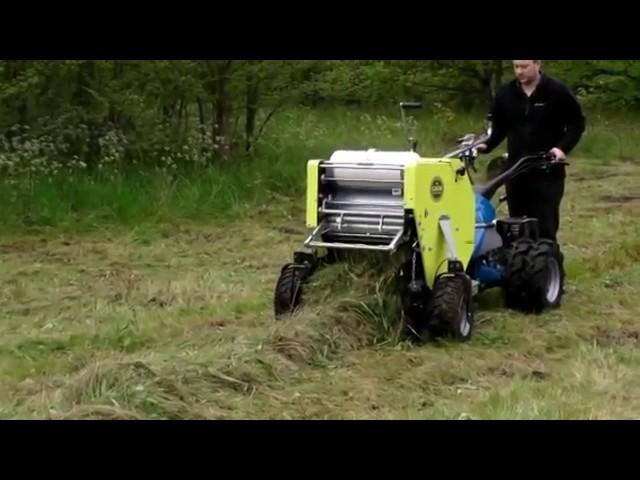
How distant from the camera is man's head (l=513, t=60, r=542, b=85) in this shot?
8.06 meters

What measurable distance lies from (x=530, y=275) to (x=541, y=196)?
2.58 feet

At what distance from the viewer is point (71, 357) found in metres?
6.70

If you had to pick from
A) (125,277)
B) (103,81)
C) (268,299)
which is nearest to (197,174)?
(103,81)

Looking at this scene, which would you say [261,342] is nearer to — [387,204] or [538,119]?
[387,204]

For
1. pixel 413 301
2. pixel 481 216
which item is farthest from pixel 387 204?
pixel 481 216

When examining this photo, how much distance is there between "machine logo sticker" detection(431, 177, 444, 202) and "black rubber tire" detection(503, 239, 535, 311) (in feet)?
3.46

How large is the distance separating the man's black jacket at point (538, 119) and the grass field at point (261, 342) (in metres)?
1.02

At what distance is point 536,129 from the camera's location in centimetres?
828

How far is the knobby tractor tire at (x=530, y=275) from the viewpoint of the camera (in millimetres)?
7801

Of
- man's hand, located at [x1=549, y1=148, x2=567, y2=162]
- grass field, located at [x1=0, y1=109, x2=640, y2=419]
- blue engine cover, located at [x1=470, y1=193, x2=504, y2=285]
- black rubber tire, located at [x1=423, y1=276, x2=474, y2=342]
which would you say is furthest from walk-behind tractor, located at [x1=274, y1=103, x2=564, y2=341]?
man's hand, located at [x1=549, y1=148, x2=567, y2=162]

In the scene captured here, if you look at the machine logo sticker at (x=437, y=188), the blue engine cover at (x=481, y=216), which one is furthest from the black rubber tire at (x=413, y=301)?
the blue engine cover at (x=481, y=216)

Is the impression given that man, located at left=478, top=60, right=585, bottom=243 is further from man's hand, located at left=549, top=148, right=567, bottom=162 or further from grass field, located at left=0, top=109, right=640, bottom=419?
grass field, located at left=0, top=109, right=640, bottom=419

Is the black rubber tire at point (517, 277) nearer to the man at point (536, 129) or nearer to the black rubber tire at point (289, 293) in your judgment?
the man at point (536, 129)
